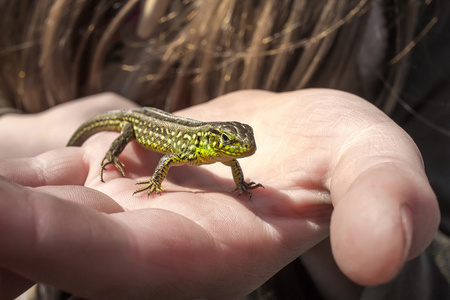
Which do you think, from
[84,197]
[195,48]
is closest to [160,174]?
[84,197]

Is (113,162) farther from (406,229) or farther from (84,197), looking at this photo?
(406,229)

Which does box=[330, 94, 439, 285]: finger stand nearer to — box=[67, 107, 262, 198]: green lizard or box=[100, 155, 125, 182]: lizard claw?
box=[67, 107, 262, 198]: green lizard

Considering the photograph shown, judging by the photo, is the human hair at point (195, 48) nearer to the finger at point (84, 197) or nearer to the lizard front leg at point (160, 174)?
the lizard front leg at point (160, 174)

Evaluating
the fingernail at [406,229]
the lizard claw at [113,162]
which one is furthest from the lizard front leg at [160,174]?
the fingernail at [406,229]

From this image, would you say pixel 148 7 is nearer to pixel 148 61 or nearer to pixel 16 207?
pixel 148 61

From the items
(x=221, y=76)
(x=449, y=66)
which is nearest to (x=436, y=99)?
(x=449, y=66)

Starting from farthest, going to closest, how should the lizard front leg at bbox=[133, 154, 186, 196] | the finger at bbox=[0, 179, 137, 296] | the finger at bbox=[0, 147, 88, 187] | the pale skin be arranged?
the lizard front leg at bbox=[133, 154, 186, 196] → the finger at bbox=[0, 147, 88, 187] → the pale skin → the finger at bbox=[0, 179, 137, 296]

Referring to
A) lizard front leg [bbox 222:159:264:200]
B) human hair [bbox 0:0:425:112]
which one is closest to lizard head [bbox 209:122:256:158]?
lizard front leg [bbox 222:159:264:200]
